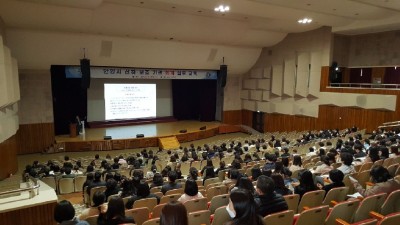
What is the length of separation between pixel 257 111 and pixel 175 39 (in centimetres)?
834

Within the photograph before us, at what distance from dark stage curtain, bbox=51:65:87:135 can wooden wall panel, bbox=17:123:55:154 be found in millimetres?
1554

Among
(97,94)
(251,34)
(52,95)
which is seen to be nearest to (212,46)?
(251,34)

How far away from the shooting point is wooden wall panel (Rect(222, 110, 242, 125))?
2159 centimetres

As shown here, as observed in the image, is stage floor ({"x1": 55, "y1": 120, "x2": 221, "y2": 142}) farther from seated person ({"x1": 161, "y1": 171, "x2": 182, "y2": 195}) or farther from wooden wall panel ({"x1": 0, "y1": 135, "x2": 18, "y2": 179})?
seated person ({"x1": 161, "y1": 171, "x2": 182, "y2": 195})

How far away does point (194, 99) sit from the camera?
22422mm

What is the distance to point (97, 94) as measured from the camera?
1894 cm

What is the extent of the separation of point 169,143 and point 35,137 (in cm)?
682

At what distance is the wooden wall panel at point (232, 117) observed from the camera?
21.6 meters

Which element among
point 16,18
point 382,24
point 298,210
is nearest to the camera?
point 298,210

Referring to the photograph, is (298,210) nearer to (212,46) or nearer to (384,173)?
(384,173)

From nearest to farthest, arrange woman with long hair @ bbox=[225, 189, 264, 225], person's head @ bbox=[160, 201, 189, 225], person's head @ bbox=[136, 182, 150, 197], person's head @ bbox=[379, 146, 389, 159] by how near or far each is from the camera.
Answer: person's head @ bbox=[160, 201, 189, 225] < woman with long hair @ bbox=[225, 189, 264, 225] < person's head @ bbox=[136, 182, 150, 197] < person's head @ bbox=[379, 146, 389, 159]

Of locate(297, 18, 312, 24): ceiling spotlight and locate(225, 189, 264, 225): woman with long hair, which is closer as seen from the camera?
locate(225, 189, 264, 225): woman with long hair

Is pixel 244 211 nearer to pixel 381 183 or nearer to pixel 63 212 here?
pixel 63 212

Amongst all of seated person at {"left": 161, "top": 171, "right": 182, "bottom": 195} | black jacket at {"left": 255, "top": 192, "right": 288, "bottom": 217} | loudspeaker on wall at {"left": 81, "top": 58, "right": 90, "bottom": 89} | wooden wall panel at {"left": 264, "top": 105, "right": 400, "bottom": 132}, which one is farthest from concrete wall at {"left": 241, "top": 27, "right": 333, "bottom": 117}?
black jacket at {"left": 255, "top": 192, "right": 288, "bottom": 217}
